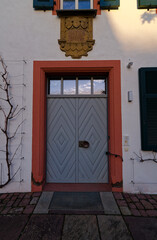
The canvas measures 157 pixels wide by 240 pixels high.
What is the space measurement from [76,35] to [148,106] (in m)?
2.35

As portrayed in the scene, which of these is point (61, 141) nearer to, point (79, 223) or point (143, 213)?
point (79, 223)

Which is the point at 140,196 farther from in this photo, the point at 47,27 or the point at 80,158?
the point at 47,27

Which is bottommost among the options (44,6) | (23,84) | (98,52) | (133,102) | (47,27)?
(133,102)

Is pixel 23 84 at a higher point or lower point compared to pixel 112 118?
higher

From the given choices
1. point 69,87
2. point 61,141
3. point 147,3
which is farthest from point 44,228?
point 147,3

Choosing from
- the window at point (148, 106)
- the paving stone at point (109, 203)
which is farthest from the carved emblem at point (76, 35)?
the paving stone at point (109, 203)

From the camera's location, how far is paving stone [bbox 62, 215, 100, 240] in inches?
74.3

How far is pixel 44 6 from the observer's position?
3162 mm

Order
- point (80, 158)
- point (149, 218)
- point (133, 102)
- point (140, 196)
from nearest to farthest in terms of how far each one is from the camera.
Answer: point (149, 218)
point (140, 196)
point (133, 102)
point (80, 158)

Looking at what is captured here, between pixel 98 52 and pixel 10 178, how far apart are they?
3.51 m

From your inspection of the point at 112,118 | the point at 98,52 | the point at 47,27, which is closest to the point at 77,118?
the point at 112,118

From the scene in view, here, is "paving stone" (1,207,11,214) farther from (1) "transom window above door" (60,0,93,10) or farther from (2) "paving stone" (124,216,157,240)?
(1) "transom window above door" (60,0,93,10)

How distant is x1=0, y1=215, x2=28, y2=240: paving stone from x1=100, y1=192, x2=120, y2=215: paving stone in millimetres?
1388

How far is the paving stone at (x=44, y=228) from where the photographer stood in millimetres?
1889
